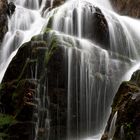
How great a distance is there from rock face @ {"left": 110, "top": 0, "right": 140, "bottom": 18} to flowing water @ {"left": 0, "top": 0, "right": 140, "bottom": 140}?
421 centimetres

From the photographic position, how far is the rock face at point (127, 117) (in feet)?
50.5

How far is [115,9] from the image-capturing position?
1337 inches

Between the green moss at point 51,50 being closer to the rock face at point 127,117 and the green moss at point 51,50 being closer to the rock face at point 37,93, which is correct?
the rock face at point 37,93

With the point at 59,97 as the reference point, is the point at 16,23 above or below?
above

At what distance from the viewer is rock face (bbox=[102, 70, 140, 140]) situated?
15387 mm

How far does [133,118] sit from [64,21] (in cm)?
1052

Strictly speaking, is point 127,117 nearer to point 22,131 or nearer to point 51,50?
point 22,131

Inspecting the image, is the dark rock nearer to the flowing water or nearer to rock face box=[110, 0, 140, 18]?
the flowing water

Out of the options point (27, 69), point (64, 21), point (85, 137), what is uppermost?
point (64, 21)

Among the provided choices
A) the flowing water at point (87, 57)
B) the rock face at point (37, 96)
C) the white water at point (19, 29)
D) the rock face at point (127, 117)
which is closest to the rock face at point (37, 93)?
the rock face at point (37, 96)

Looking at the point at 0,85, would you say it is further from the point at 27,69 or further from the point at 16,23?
the point at 16,23

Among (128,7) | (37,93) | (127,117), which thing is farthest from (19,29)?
(127,117)

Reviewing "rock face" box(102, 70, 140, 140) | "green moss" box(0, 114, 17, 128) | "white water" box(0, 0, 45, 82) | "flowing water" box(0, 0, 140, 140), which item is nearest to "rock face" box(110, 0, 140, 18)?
"flowing water" box(0, 0, 140, 140)

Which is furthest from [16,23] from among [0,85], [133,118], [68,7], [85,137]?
[133,118]
